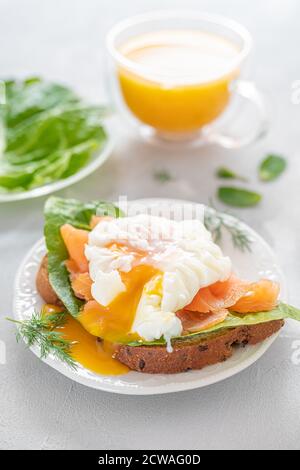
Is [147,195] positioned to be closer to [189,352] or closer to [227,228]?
[227,228]

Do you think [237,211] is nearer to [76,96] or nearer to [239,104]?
[239,104]

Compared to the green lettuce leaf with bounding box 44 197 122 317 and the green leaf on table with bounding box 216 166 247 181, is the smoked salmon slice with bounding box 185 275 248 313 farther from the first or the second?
the green leaf on table with bounding box 216 166 247 181

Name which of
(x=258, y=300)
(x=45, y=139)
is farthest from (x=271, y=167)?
(x=258, y=300)

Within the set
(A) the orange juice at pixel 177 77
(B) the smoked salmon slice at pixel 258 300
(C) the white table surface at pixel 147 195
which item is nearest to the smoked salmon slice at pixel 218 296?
(B) the smoked salmon slice at pixel 258 300

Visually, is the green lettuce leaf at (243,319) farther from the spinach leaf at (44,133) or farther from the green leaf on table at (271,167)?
the spinach leaf at (44,133)

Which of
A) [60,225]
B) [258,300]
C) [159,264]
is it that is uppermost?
[60,225]
